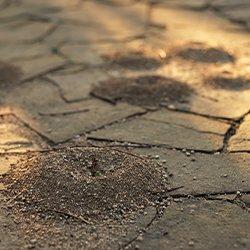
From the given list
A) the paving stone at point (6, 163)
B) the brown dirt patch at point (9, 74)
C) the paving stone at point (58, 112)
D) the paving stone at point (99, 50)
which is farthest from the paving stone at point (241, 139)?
the brown dirt patch at point (9, 74)

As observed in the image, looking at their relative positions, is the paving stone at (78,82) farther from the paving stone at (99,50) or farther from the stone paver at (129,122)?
the paving stone at (99,50)

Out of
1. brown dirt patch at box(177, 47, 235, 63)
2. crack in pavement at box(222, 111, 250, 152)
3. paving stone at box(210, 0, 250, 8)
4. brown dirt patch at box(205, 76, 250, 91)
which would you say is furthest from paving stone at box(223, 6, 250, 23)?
crack in pavement at box(222, 111, 250, 152)

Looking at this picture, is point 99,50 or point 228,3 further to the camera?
point 228,3

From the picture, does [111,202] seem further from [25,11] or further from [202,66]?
[25,11]

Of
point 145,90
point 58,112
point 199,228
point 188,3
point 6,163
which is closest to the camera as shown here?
point 199,228

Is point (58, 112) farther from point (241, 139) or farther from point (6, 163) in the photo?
point (241, 139)

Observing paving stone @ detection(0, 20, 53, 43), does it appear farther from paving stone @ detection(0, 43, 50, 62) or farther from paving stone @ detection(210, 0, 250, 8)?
paving stone @ detection(210, 0, 250, 8)

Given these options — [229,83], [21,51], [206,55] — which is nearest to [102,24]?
[21,51]
